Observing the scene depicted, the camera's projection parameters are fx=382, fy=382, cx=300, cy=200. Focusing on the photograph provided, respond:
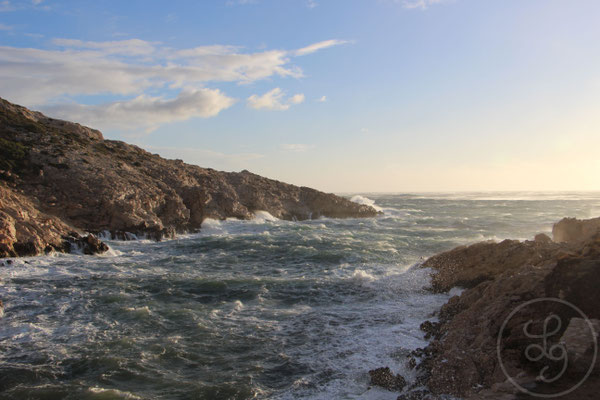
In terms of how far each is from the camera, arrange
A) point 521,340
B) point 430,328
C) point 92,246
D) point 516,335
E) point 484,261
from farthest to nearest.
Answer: point 92,246
point 484,261
point 430,328
point 516,335
point 521,340

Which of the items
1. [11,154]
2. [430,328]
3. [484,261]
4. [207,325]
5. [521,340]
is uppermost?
[11,154]

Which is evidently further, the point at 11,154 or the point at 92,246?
the point at 11,154

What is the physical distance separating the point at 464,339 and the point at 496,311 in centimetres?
95

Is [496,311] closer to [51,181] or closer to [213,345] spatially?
[213,345]

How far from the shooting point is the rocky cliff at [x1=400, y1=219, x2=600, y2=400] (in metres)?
6.35

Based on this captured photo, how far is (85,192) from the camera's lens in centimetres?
2931

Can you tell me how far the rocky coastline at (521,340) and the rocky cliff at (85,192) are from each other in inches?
835

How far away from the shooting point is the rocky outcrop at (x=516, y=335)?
6457 mm

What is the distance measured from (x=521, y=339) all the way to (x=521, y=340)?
0.02 metres

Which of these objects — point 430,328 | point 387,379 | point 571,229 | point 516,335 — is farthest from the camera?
point 571,229

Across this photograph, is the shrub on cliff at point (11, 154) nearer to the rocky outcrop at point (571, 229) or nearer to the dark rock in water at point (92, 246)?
the dark rock in water at point (92, 246)

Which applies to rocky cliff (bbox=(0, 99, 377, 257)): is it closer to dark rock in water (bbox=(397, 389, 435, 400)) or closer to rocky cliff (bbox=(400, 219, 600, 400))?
dark rock in water (bbox=(397, 389, 435, 400))

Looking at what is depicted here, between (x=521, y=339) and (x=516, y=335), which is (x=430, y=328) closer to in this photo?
(x=516, y=335)

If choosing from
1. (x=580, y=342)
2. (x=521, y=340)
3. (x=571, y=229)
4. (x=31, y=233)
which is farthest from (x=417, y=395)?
(x=31, y=233)
